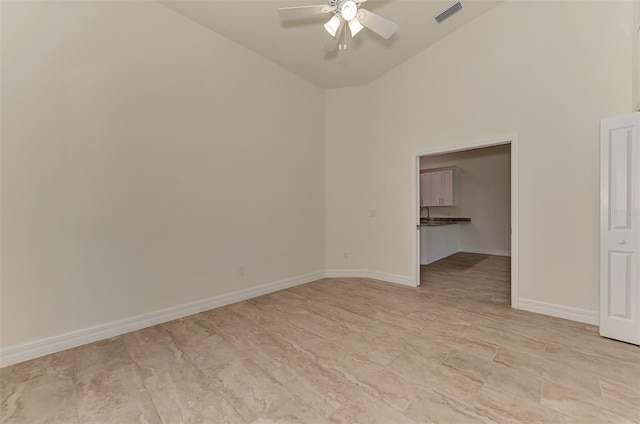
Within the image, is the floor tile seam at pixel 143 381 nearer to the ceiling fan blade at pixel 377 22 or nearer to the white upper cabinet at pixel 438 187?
the ceiling fan blade at pixel 377 22

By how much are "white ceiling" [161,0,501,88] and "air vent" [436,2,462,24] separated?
62mm

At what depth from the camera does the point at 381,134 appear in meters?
4.34

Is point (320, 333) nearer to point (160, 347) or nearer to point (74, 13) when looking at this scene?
point (160, 347)

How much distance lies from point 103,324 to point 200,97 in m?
2.67

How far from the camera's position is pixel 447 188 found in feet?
23.8

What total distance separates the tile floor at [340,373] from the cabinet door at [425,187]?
5.11m

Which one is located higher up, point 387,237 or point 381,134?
point 381,134

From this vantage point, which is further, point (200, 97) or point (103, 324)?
point (200, 97)

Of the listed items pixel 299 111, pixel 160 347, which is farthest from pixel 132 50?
pixel 160 347

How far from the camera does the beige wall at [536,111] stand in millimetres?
2553

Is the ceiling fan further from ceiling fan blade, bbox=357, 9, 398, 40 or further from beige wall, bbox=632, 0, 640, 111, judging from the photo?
beige wall, bbox=632, 0, 640, 111

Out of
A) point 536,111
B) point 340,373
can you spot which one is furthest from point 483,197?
point 340,373

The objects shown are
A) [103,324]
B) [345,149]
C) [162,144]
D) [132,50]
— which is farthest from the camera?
[345,149]

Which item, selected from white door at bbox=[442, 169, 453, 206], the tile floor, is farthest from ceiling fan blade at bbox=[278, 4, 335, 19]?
white door at bbox=[442, 169, 453, 206]
